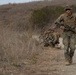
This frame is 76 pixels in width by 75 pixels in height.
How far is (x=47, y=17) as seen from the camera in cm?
5078

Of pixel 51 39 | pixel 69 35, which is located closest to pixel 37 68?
pixel 69 35

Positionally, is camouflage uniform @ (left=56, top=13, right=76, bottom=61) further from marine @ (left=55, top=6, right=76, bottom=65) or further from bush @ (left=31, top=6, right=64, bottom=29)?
bush @ (left=31, top=6, right=64, bottom=29)

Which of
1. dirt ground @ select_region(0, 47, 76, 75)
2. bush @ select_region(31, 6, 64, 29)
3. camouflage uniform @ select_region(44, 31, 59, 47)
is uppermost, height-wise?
dirt ground @ select_region(0, 47, 76, 75)

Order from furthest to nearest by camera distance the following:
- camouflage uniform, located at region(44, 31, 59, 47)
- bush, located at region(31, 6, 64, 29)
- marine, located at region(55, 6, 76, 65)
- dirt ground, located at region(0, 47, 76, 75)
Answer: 1. bush, located at region(31, 6, 64, 29)
2. camouflage uniform, located at region(44, 31, 59, 47)
3. marine, located at region(55, 6, 76, 65)
4. dirt ground, located at region(0, 47, 76, 75)

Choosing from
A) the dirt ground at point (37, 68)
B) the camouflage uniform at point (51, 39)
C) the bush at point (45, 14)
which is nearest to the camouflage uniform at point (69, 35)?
the dirt ground at point (37, 68)

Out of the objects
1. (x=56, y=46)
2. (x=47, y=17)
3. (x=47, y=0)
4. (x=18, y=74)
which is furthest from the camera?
(x=47, y=0)

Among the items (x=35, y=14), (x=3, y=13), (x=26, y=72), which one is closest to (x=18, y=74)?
(x=26, y=72)

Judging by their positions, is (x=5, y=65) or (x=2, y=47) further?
(x=2, y=47)

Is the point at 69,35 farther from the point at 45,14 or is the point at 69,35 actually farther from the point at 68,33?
the point at 45,14

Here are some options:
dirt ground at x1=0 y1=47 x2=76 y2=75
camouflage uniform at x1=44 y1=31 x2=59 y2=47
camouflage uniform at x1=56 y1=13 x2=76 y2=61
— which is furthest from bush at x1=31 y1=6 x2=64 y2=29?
camouflage uniform at x1=56 y1=13 x2=76 y2=61

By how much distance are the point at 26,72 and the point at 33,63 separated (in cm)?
234

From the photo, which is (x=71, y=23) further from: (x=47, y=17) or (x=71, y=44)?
(x=47, y=17)

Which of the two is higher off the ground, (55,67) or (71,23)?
→ (71,23)

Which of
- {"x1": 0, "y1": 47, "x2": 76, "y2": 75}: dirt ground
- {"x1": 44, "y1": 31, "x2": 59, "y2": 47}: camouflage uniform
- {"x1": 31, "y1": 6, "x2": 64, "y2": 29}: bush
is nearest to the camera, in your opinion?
{"x1": 0, "y1": 47, "x2": 76, "y2": 75}: dirt ground
